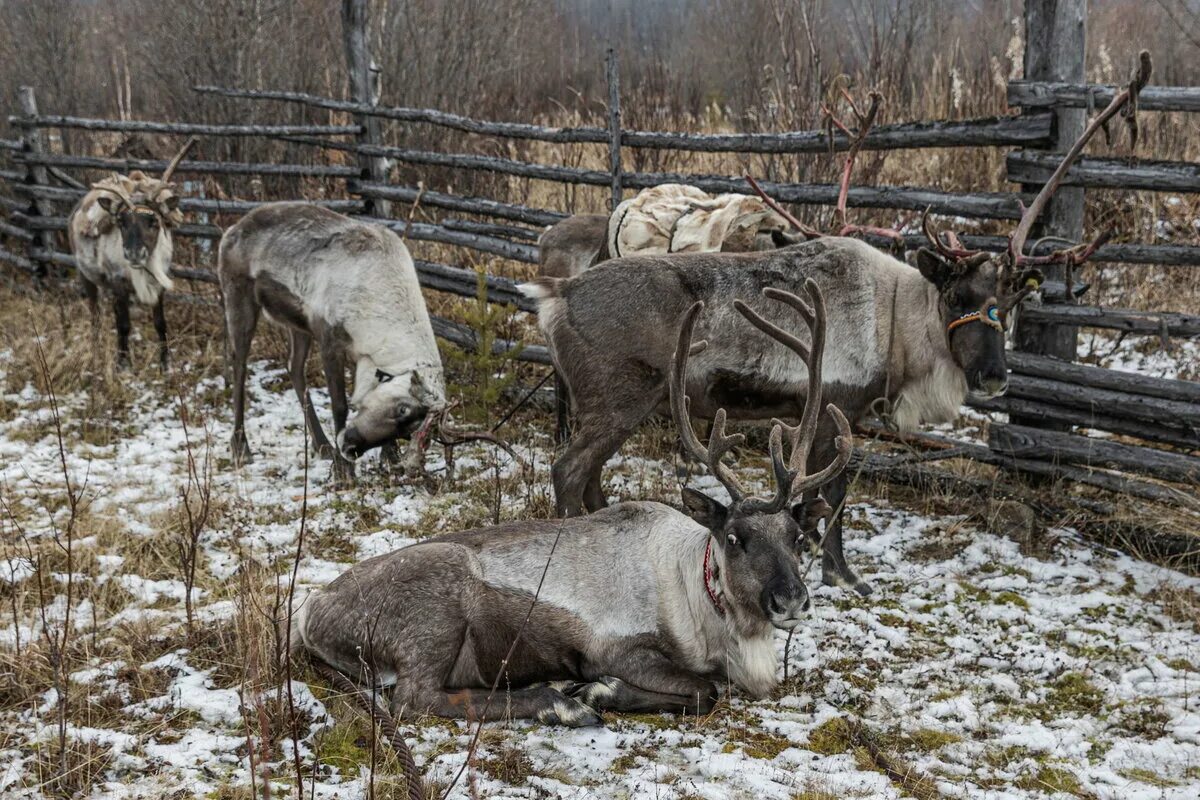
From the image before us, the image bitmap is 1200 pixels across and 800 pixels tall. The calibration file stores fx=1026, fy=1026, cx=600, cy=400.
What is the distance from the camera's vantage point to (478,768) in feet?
10.8

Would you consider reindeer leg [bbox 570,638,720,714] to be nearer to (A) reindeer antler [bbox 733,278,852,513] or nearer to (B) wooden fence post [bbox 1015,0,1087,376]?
(A) reindeer antler [bbox 733,278,852,513]

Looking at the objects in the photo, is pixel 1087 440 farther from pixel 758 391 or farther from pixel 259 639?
pixel 259 639

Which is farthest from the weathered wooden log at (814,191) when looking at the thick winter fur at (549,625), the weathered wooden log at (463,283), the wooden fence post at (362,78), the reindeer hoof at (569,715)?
the reindeer hoof at (569,715)

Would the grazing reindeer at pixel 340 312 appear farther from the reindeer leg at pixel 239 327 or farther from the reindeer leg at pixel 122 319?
the reindeer leg at pixel 122 319

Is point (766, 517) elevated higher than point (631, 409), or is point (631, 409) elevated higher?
point (631, 409)

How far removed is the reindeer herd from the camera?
3691 millimetres

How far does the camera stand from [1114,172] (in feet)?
16.9

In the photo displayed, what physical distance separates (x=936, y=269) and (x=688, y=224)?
1.45 metres

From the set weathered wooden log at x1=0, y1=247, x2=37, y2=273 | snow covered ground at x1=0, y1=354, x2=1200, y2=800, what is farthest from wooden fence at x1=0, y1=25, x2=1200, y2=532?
weathered wooden log at x1=0, y1=247, x2=37, y2=273

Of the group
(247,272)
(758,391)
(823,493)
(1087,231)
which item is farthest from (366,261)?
(1087,231)

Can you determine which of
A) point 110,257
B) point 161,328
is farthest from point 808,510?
point 110,257

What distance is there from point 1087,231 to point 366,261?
5.73 metres

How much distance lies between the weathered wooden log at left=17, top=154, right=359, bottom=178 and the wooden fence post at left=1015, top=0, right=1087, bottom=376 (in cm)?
599

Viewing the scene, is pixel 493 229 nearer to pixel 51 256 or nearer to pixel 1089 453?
pixel 1089 453
